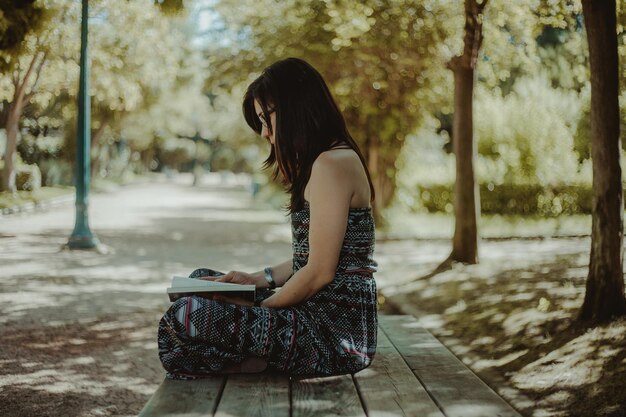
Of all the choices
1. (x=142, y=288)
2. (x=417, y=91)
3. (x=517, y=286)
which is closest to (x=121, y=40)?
(x=417, y=91)

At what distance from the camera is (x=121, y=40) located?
2202cm

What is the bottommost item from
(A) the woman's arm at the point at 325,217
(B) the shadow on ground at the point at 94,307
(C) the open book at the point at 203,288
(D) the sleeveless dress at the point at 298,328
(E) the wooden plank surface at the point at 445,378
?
(B) the shadow on ground at the point at 94,307

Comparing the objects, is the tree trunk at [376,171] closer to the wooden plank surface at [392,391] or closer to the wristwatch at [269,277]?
the wristwatch at [269,277]

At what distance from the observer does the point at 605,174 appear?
558 centimetres

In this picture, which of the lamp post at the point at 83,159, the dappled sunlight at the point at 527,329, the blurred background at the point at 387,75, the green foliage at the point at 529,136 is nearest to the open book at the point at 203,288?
the dappled sunlight at the point at 527,329

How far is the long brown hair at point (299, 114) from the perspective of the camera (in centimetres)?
294

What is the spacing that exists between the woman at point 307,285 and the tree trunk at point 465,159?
25.7 ft

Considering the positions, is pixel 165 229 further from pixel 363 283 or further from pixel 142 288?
pixel 363 283

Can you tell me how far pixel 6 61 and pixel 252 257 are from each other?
5.32 meters

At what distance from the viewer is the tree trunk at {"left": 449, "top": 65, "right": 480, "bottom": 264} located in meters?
10.7

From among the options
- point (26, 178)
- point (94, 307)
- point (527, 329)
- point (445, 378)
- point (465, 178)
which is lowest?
point (94, 307)

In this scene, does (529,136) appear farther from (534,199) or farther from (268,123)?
(268,123)

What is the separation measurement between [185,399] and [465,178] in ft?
28.5

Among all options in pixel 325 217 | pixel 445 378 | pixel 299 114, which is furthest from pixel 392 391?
pixel 299 114
